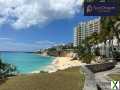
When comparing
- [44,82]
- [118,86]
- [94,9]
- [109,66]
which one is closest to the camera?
[118,86]

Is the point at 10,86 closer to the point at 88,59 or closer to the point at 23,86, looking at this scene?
the point at 23,86

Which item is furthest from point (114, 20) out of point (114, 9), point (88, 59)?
point (114, 9)

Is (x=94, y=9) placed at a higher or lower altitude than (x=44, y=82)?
higher

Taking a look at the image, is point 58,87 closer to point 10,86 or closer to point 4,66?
point 10,86

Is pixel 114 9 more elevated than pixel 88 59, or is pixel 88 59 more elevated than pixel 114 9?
pixel 114 9

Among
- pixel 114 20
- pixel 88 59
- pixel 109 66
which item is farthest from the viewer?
pixel 88 59

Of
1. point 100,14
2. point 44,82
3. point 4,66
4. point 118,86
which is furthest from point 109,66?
point 118,86

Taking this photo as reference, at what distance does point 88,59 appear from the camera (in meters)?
43.7

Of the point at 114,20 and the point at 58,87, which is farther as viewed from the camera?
the point at 114,20

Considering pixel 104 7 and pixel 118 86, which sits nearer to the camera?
pixel 118 86

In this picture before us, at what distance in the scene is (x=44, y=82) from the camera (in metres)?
13.8

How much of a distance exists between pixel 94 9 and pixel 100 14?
1.50 ft

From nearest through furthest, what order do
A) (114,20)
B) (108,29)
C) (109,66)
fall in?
(109,66) → (114,20) → (108,29)

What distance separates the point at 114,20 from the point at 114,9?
1853cm
